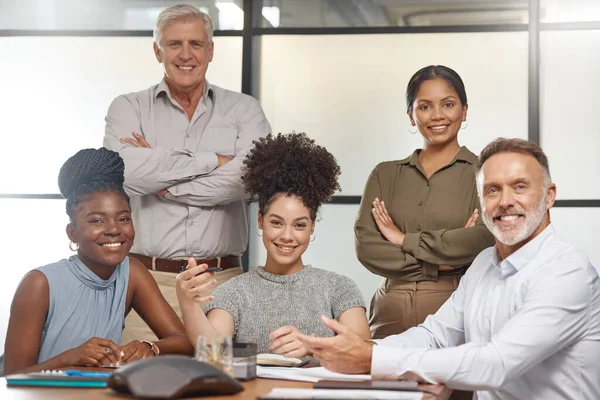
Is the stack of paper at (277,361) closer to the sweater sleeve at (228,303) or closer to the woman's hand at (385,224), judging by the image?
the sweater sleeve at (228,303)

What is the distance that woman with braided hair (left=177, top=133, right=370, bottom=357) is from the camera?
9.49ft

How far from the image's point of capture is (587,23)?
16.9 feet

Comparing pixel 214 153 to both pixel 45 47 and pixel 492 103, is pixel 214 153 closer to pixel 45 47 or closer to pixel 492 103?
pixel 492 103

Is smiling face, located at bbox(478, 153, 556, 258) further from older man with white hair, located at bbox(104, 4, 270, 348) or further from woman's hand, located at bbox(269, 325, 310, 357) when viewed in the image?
older man with white hair, located at bbox(104, 4, 270, 348)

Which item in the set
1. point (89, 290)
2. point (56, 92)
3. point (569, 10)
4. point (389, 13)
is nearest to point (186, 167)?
point (89, 290)

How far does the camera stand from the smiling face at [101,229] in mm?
2795

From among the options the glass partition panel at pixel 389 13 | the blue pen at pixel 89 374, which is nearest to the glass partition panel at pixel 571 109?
the glass partition panel at pixel 389 13

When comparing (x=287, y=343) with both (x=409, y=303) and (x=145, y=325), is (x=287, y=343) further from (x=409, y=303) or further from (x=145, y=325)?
(x=145, y=325)

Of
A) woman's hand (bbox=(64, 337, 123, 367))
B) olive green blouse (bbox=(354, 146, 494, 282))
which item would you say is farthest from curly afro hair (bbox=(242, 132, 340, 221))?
woman's hand (bbox=(64, 337, 123, 367))

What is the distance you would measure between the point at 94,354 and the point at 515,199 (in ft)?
4.39

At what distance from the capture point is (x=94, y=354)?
242 centimetres

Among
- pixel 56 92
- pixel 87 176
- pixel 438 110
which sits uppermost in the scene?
pixel 56 92

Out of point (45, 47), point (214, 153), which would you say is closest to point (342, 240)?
point (214, 153)

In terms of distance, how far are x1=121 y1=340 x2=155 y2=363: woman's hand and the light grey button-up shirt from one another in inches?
44.3
